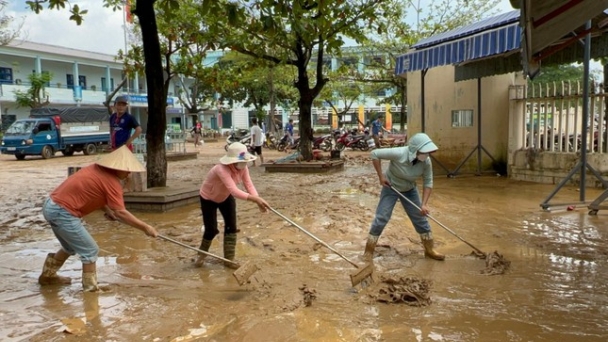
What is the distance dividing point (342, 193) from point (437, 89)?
16.4 feet

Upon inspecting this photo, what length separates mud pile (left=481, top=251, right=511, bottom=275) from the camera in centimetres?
493

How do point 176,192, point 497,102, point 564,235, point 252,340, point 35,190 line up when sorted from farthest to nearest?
point 497,102, point 35,190, point 176,192, point 564,235, point 252,340

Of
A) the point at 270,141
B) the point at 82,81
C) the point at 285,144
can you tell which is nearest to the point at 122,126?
the point at 285,144

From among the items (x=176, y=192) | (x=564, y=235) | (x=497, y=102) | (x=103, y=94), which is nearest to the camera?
(x=564, y=235)

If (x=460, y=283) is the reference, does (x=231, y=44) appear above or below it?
above

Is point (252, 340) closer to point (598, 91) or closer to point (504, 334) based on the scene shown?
point (504, 334)

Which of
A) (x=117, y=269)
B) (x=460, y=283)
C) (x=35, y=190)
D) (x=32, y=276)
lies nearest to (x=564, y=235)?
(x=460, y=283)

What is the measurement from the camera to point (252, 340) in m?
3.47

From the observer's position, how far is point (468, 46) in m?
8.97

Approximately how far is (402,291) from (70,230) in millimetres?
2803

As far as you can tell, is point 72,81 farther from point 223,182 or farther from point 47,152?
point 223,182

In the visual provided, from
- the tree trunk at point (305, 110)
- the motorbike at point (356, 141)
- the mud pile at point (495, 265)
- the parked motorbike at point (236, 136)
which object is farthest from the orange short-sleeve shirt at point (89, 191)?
the parked motorbike at point (236, 136)

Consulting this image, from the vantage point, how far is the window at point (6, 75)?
29.5 metres

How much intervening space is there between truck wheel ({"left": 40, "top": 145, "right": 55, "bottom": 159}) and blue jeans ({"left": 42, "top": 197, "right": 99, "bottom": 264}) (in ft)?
62.9
